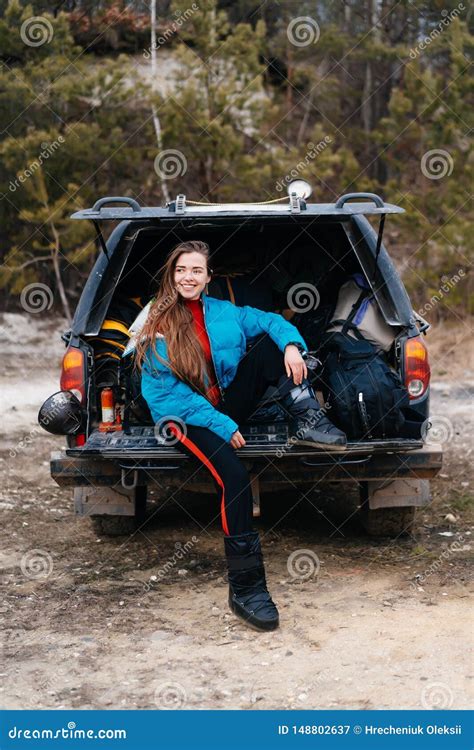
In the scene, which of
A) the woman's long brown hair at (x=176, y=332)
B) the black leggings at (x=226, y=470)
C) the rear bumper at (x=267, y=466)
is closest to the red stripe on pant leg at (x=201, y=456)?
the black leggings at (x=226, y=470)

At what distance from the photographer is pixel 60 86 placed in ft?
37.4

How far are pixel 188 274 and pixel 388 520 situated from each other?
1.83 m

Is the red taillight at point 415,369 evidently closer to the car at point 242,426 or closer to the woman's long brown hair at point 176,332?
the car at point 242,426

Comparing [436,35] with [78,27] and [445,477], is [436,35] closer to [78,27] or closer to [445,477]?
[78,27]

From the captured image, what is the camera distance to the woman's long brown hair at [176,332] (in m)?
4.58

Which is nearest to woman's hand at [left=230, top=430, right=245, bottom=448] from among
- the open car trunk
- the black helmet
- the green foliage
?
the open car trunk

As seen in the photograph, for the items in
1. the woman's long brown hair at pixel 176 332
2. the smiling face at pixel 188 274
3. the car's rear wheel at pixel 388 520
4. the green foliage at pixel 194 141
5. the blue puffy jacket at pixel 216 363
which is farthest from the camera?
the green foliage at pixel 194 141

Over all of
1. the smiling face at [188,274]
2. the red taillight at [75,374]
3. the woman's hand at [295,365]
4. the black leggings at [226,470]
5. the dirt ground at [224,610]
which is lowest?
the dirt ground at [224,610]

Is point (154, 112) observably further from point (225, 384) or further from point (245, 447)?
point (245, 447)

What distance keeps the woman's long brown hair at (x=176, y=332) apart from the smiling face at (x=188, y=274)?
30mm

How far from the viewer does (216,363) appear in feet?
15.6

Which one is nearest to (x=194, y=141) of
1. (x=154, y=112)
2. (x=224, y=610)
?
(x=154, y=112)
